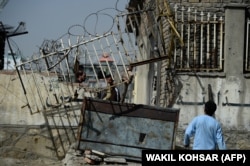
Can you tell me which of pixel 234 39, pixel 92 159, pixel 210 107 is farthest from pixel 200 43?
pixel 210 107

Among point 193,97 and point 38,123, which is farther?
point 38,123

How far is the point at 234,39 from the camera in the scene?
9.38 m

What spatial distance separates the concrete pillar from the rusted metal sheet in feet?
5.84

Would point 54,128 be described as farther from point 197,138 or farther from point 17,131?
point 197,138

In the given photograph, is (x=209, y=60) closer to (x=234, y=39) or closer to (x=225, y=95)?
(x=234, y=39)

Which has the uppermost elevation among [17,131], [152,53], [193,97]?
[152,53]

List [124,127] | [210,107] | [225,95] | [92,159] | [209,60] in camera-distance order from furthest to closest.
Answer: [209,60] < [225,95] < [124,127] < [92,159] < [210,107]

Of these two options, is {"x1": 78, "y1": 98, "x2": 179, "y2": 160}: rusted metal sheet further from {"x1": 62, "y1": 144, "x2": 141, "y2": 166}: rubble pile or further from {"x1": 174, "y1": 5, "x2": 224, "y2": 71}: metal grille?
{"x1": 174, "y1": 5, "x2": 224, "y2": 71}: metal grille

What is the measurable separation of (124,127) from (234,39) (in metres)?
2.92

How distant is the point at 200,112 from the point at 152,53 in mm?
2832

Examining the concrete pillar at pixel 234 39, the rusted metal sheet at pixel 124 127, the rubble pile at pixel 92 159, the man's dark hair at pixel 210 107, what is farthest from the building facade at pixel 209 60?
the man's dark hair at pixel 210 107

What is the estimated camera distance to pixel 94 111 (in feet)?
28.1

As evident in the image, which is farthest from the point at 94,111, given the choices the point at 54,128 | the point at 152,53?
the point at 152,53

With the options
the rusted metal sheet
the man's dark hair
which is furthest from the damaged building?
the man's dark hair
